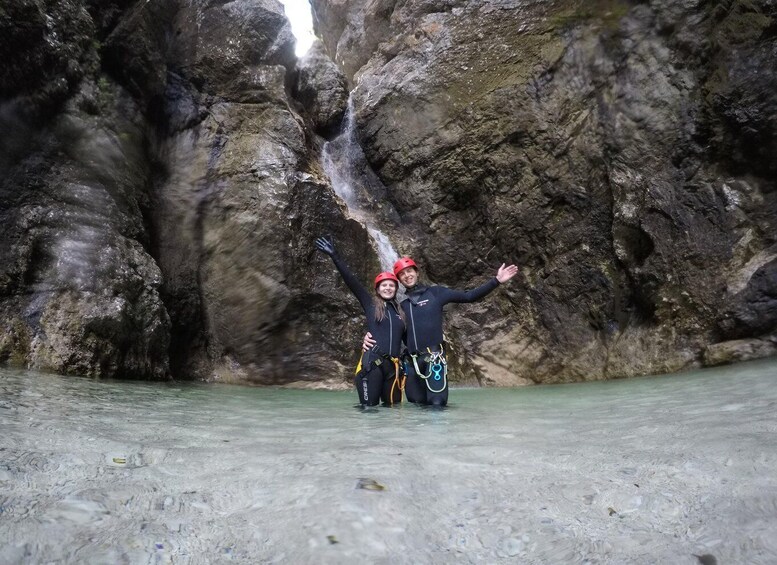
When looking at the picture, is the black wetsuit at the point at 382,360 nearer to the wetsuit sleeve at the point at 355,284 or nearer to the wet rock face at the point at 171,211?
the wetsuit sleeve at the point at 355,284

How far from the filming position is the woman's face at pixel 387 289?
5227 millimetres

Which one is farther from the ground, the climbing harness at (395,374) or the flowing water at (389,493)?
the climbing harness at (395,374)

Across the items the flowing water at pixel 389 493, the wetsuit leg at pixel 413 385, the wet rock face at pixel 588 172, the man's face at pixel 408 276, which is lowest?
the flowing water at pixel 389 493

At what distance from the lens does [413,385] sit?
514 centimetres

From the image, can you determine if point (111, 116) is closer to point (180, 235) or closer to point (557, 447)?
point (180, 235)

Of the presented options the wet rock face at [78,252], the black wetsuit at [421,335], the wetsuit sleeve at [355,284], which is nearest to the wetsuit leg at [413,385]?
the black wetsuit at [421,335]

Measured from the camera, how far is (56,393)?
414 cm

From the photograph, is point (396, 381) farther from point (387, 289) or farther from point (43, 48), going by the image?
point (43, 48)

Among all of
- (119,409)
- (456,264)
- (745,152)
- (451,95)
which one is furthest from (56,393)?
(745,152)

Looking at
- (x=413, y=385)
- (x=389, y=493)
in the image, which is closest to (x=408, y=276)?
(x=413, y=385)

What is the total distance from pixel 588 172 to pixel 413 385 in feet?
21.9

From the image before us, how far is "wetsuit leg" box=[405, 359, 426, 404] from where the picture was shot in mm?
5105

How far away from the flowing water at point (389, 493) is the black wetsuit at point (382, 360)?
1.99 metres

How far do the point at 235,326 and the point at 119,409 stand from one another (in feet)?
16.6
